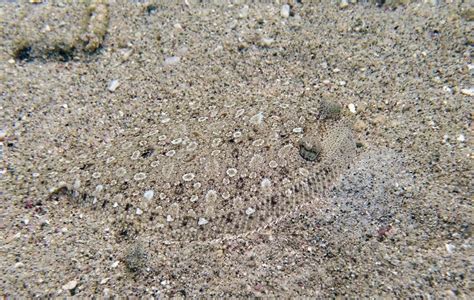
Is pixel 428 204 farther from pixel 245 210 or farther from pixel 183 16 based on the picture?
pixel 183 16

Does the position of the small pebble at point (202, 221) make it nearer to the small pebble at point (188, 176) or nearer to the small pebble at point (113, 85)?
the small pebble at point (188, 176)

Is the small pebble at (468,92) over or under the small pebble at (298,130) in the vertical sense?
over

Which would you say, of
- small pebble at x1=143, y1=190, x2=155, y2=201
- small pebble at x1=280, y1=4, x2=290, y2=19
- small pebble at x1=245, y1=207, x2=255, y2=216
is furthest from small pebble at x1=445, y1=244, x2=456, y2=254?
small pebble at x1=280, y1=4, x2=290, y2=19

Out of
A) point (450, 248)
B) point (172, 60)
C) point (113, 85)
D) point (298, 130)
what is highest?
point (298, 130)

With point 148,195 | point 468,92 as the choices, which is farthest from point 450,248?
point 148,195

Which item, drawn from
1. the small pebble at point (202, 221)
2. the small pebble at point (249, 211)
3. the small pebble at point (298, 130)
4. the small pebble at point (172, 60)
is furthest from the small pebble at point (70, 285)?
the small pebble at point (172, 60)

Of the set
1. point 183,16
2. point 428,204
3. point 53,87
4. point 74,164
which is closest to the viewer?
point 428,204

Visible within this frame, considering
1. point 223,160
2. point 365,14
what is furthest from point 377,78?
point 223,160

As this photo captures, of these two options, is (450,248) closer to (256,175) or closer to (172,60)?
(256,175)
